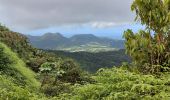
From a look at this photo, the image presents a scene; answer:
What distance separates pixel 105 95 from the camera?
973cm

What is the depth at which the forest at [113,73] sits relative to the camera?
31.5 feet

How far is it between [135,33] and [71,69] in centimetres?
1185

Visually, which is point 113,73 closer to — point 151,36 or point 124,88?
point 124,88

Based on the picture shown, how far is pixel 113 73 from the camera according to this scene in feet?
33.1

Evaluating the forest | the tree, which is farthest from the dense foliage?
the tree

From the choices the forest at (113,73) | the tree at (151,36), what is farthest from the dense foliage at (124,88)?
the tree at (151,36)

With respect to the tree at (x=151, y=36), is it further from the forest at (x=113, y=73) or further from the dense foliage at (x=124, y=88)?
the dense foliage at (x=124, y=88)

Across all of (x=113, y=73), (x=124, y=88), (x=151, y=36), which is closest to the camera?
(x=124, y=88)

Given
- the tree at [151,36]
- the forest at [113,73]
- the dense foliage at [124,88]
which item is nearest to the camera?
the dense foliage at [124,88]

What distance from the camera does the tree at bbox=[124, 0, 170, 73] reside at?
2027 cm

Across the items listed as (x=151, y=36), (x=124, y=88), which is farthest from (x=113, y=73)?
(x=151, y=36)

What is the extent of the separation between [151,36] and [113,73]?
1145 centimetres

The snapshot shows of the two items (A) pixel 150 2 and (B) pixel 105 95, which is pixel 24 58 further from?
(B) pixel 105 95

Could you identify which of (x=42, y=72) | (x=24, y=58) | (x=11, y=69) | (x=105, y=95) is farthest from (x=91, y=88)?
(x=24, y=58)
